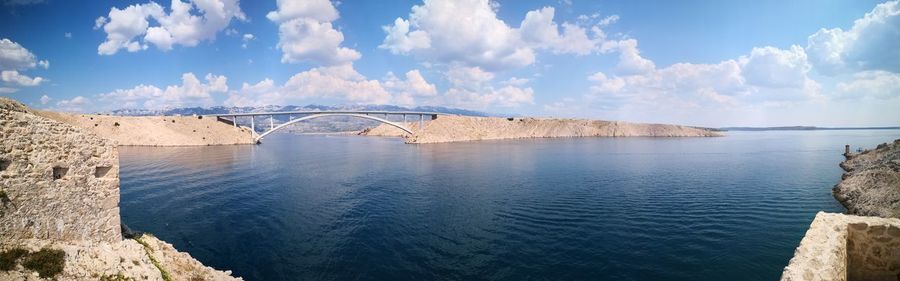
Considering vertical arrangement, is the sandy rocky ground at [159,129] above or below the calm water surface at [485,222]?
above

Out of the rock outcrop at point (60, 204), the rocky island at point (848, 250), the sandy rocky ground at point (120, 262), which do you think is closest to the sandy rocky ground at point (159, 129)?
the sandy rocky ground at point (120, 262)

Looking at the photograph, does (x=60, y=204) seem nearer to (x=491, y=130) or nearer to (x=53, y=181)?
(x=53, y=181)

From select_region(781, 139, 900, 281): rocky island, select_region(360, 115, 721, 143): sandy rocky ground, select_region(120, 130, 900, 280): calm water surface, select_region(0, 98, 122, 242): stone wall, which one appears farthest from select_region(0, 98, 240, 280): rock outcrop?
select_region(360, 115, 721, 143): sandy rocky ground

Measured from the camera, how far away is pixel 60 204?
10898 mm

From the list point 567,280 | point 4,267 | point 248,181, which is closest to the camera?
point 4,267

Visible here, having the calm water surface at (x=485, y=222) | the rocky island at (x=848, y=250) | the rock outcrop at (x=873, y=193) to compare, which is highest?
the rocky island at (x=848, y=250)

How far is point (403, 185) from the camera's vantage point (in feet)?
138

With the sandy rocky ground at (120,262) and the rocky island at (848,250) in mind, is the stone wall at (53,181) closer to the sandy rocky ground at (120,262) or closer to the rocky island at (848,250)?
the sandy rocky ground at (120,262)

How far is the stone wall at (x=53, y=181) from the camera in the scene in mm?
9914

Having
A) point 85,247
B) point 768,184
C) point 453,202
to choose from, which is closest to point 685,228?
point 453,202

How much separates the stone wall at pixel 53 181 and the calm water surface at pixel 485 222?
7599mm

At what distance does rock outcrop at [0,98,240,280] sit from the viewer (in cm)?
984

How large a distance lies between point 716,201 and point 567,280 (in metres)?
22.4

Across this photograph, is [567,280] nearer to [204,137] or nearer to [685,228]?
[685,228]
